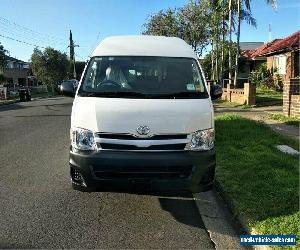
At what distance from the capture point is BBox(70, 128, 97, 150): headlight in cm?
506

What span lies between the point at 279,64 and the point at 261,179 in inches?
969

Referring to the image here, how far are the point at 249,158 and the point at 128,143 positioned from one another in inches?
132

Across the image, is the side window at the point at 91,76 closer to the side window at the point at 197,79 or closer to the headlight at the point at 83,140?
the headlight at the point at 83,140

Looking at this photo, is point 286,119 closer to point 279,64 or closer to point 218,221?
point 218,221

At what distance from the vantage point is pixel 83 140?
5.11 metres

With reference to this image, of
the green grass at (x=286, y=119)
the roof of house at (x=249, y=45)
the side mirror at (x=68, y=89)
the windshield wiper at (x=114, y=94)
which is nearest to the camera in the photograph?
the windshield wiper at (x=114, y=94)

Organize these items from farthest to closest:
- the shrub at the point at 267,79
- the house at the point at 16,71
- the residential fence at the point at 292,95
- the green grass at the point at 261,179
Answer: the house at the point at 16,71, the shrub at the point at 267,79, the residential fence at the point at 292,95, the green grass at the point at 261,179

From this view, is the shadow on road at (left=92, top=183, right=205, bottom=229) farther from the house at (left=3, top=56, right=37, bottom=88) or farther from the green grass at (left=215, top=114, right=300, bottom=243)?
the house at (left=3, top=56, right=37, bottom=88)

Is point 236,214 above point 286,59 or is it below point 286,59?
below

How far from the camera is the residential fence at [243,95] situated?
1912 cm

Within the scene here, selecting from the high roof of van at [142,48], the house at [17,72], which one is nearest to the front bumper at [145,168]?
the high roof of van at [142,48]

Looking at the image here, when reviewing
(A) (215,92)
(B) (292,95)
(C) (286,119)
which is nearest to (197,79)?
(A) (215,92)

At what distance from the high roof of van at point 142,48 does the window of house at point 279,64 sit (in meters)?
23.1

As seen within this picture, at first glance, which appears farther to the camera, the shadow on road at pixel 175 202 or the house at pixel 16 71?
the house at pixel 16 71
